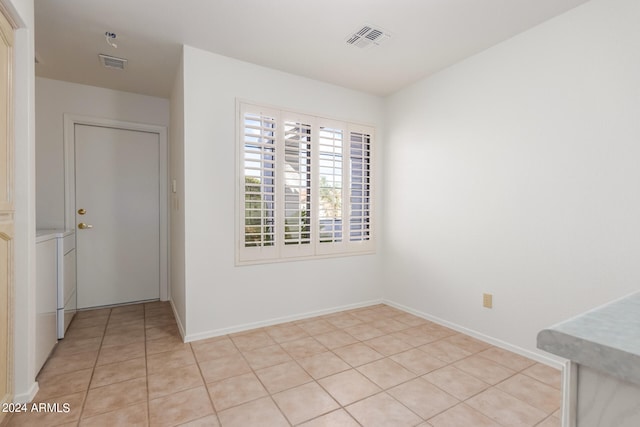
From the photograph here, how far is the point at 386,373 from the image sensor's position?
85.1 inches

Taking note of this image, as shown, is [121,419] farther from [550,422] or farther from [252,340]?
[550,422]

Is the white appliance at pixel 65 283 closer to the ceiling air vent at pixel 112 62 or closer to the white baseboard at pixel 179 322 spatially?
the white baseboard at pixel 179 322

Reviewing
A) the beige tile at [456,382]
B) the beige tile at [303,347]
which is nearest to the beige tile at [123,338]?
the beige tile at [303,347]

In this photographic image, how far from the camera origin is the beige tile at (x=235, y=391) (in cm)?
184

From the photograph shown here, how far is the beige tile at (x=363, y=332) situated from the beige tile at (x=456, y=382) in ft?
2.32

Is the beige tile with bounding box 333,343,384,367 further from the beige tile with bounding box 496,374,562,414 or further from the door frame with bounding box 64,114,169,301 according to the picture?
the door frame with bounding box 64,114,169,301

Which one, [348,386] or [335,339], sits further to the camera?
[335,339]

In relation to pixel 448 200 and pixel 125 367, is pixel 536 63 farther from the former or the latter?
pixel 125 367

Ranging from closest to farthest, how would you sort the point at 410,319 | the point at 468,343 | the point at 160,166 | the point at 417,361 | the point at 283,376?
the point at 283,376 → the point at 417,361 → the point at 468,343 → the point at 410,319 → the point at 160,166

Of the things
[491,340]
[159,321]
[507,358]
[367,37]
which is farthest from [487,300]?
[159,321]

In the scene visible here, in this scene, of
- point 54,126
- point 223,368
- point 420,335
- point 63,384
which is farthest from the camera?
point 54,126

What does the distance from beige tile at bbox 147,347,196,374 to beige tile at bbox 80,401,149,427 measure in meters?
0.43

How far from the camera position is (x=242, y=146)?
290 cm

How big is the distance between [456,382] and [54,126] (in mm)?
4365
